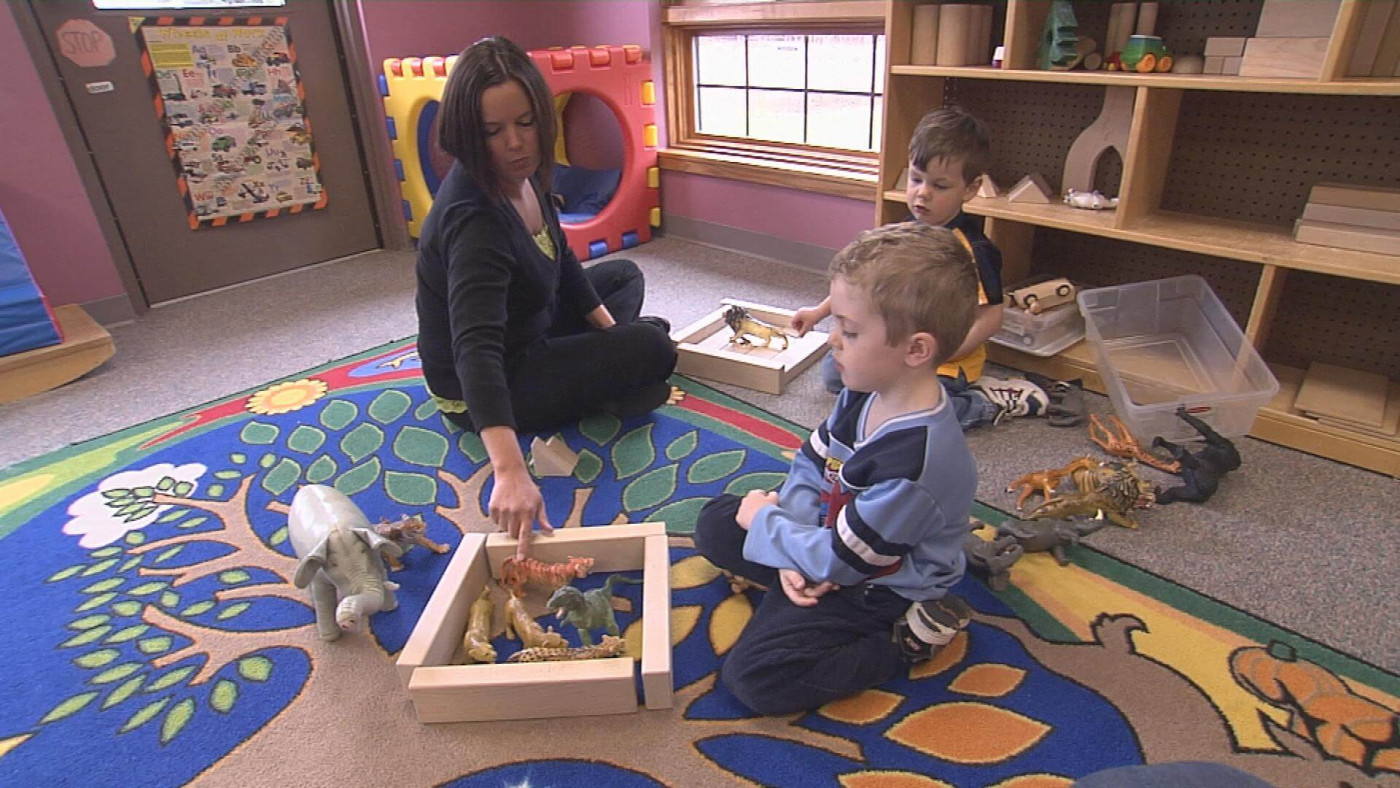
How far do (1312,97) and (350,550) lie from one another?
7.17 feet

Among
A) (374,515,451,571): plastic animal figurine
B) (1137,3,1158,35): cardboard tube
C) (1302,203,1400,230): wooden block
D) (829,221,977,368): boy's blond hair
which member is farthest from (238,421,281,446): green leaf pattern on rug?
(1302,203,1400,230): wooden block

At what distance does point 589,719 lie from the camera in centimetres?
110

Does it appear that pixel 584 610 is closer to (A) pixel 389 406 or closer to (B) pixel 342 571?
(B) pixel 342 571

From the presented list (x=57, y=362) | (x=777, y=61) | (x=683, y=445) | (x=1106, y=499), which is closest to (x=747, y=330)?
(x=683, y=445)

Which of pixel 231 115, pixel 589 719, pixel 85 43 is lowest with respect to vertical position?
pixel 589 719

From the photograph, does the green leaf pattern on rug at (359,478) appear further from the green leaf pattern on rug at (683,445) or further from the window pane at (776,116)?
the window pane at (776,116)

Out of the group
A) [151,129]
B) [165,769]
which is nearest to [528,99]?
[165,769]

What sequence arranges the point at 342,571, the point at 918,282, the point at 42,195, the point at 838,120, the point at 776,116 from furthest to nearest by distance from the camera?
the point at 776,116 < the point at 838,120 < the point at 42,195 < the point at 342,571 < the point at 918,282

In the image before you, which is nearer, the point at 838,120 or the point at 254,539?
the point at 254,539

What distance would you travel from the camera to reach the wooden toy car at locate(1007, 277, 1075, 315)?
2021 millimetres

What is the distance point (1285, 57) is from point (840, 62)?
1489 mm

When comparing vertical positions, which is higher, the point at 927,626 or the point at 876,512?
the point at 876,512

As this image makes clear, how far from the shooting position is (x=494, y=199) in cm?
152

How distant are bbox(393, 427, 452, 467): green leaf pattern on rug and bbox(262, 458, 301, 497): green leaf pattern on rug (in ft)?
0.68
